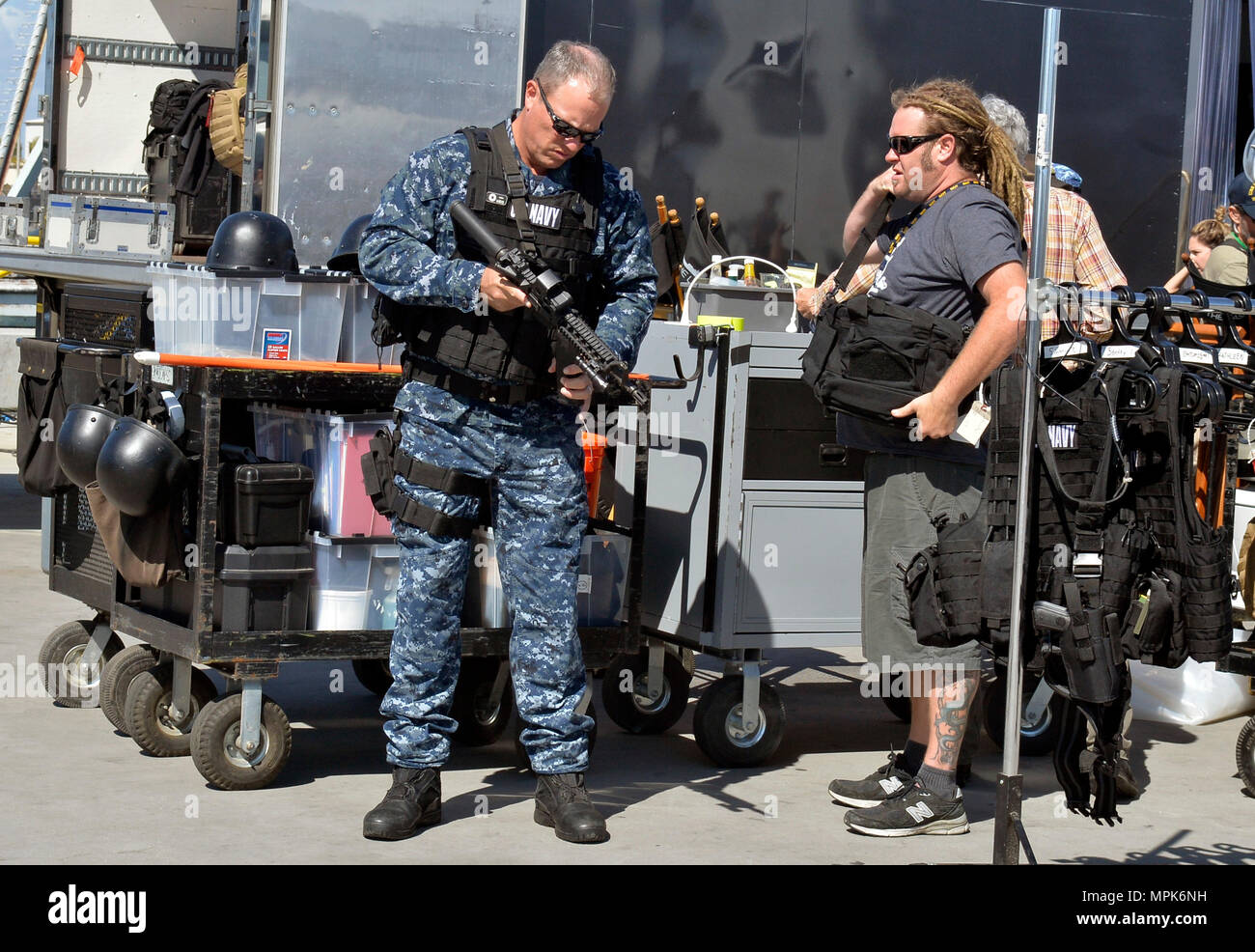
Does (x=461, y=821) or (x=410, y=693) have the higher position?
(x=410, y=693)

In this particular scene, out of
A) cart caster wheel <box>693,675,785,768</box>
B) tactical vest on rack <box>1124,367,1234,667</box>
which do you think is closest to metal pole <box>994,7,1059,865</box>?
tactical vest on rack <box>1124,367,1234,667</box>

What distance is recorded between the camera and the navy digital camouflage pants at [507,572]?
4.47m

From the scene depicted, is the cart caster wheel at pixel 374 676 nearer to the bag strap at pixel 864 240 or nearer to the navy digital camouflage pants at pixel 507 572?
the navy digital camouflage pants at pixel 507 572

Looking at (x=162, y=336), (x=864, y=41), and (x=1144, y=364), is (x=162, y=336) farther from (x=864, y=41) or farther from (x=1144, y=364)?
(x=864, y=41)

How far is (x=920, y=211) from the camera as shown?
4754 millimetres

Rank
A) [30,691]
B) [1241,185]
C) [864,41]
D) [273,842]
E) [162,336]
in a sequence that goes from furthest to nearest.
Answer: [864,41]
[1241,185]
[30,691]
[162,336]
[273,842]

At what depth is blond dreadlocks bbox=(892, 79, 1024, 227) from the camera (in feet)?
15.1

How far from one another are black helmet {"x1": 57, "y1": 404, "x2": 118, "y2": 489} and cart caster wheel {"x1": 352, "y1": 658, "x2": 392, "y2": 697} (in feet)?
4.85

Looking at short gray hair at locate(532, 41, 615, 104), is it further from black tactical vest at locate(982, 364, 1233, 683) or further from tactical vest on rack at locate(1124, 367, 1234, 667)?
tactical vest on rack at locate(1124, 367, 1234, 667)

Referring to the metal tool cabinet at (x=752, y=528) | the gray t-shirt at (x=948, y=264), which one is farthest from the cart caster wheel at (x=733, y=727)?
the gray t-shirt at (x=948, y=264)

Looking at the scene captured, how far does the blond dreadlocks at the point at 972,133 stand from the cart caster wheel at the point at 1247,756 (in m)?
1.86
